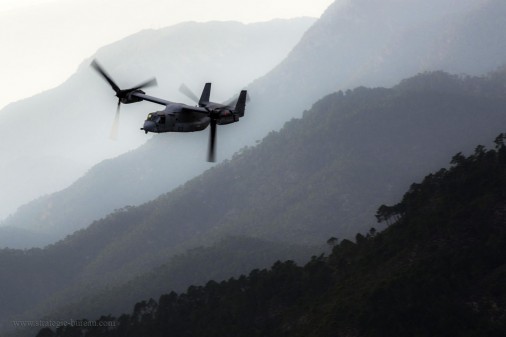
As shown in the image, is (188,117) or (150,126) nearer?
(150,126)

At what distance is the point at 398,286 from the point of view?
126 metres

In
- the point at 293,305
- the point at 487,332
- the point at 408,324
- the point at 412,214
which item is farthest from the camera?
the point at 412,214

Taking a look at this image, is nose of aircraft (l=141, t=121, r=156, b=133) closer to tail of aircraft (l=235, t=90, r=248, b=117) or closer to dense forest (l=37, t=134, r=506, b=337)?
tail of aircraft (l=235, t=90, r=248, b=117)

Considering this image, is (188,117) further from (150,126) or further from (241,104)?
(241,104)

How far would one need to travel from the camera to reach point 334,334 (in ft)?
397

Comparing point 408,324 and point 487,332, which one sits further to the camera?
point 408,324

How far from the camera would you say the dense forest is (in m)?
120

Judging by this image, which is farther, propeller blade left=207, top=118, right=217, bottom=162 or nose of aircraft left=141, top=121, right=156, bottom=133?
nose of aircraft left=141, top=121, right=156, bottom=133

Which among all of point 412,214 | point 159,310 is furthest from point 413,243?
point 159,310

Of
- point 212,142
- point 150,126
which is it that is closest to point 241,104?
point 212,142

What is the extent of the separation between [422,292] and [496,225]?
91.2 ft

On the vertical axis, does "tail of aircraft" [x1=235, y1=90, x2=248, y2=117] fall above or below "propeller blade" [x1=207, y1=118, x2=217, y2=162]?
above

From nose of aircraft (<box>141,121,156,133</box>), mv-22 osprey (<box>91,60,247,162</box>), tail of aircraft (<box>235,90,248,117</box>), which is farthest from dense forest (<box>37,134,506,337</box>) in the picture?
nose of aircraft (<box>141,121,156,133</box>)

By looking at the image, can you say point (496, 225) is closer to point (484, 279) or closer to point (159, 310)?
point (484, 279)
